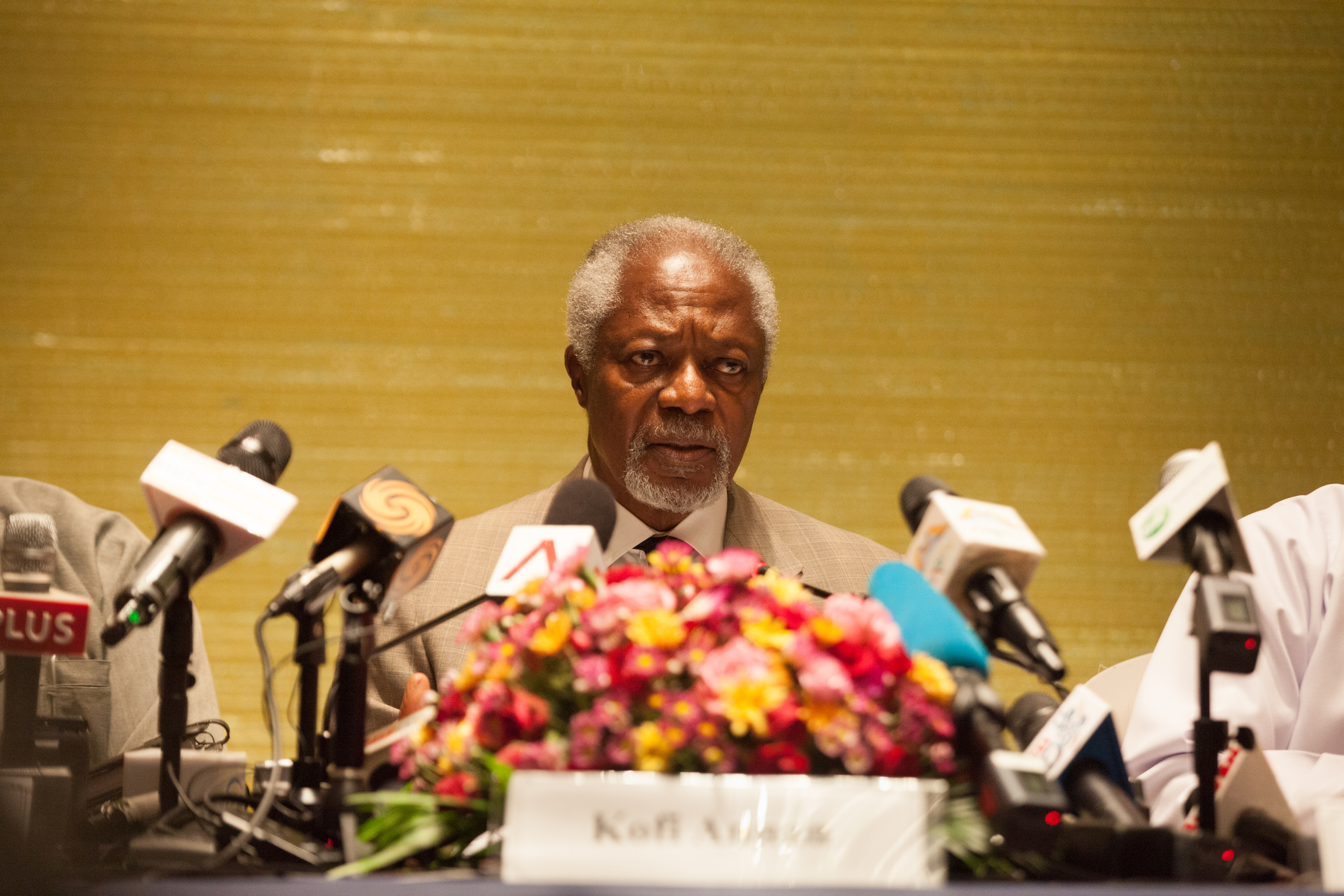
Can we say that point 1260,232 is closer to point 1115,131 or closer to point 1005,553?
point 1115,131

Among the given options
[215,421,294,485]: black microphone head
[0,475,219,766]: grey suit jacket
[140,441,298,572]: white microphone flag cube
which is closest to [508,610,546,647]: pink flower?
[140,441,298,572]: white microphone flag cube

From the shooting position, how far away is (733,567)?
3.31 feet

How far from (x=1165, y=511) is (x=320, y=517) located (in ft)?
8.57

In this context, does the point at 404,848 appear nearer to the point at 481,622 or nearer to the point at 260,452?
the point at 481,622

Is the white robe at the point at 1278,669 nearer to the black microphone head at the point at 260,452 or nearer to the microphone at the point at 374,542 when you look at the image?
the microphone at the point at 374,542

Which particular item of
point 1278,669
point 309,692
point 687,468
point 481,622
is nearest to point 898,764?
point 481,622

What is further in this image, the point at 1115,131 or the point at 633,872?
the point at 1115,131

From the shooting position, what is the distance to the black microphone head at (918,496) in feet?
3.90

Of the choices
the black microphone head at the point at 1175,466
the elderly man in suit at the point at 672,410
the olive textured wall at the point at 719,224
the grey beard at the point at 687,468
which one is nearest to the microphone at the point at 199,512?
the black microphone head at the point at 1175,466

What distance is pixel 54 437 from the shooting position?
329 cm

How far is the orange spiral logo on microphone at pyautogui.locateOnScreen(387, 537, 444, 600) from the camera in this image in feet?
3.89

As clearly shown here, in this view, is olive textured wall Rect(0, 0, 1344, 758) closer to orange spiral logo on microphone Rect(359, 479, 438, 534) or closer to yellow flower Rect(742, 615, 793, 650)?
orange spiral logo on microphone Rect(359, 479, 438, 534)

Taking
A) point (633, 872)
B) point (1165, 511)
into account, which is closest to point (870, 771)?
point (633, 872)

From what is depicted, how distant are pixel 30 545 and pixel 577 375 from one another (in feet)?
4.24
